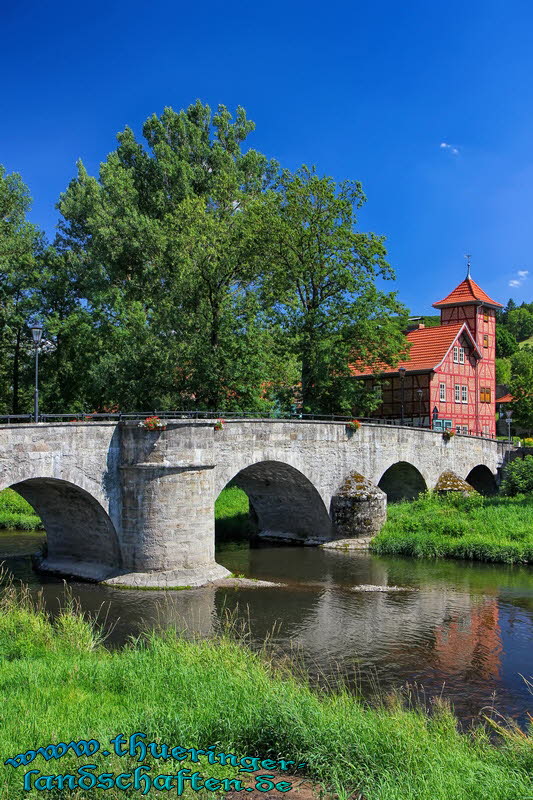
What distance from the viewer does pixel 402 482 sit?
3206 centimetres

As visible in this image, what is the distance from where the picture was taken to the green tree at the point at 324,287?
29.5 metres

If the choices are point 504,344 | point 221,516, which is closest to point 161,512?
point 221,516

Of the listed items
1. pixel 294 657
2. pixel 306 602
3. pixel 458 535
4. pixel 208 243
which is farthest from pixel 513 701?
pixel 208 243

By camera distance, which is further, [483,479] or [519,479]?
[483,479]

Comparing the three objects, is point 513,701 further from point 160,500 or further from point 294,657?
point 160,500

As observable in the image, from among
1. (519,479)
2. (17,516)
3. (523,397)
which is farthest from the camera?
(523,397)

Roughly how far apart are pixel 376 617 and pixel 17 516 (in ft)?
61.3

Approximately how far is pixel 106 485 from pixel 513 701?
1180 cm

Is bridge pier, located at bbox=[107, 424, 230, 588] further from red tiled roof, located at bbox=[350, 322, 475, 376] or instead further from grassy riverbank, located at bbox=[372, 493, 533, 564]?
red tiled roof, located at bbox=[350, 322, 475, 376]

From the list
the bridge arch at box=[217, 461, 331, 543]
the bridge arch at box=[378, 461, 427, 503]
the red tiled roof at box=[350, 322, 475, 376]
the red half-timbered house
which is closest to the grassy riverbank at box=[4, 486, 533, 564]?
the bridge arch at box=[378, 461, 427, 503]

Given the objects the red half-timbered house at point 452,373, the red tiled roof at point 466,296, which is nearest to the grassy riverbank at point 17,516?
the red half-timbered house at point 452,373

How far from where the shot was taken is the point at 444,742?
26.0 feet

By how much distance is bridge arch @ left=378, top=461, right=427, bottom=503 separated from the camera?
31.0m

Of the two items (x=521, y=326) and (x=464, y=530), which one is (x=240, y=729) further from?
(x=521, y=326)
